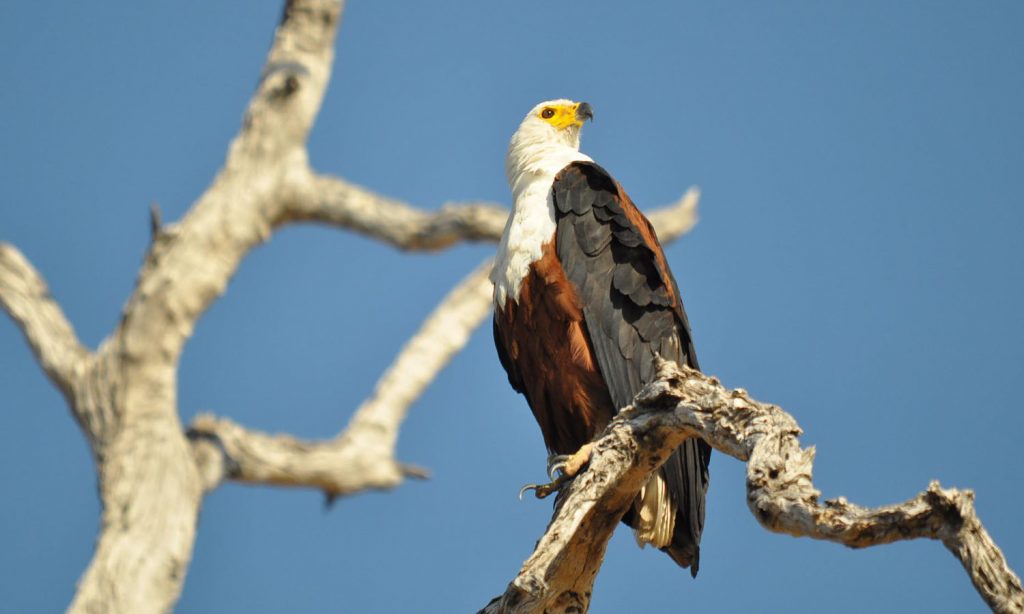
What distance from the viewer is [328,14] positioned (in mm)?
11914

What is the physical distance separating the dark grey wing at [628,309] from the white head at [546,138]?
57cm

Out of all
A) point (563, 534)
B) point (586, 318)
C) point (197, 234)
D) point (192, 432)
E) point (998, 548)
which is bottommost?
point (998, 548)

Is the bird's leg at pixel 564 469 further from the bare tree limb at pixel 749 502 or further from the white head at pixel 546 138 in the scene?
the white head at pixel 546 138

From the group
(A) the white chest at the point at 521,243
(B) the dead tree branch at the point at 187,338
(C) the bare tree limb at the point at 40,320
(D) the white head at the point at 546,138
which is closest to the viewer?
(A) the white chest at the point at 521,243

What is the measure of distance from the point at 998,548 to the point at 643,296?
2748 mm

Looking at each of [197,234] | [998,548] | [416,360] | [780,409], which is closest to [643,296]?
[780,409]

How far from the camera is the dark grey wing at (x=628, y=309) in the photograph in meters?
5.55

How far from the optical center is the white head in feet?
21.5

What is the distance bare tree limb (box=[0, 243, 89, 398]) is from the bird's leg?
6.70 m

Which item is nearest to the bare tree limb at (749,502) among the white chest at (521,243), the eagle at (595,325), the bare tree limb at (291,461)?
the eagle at (595,325)

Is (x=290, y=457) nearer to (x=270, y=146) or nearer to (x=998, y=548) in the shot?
(x=270, y=146)

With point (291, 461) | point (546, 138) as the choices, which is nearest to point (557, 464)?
point (546, 138)

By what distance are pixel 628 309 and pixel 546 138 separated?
4.85 feet

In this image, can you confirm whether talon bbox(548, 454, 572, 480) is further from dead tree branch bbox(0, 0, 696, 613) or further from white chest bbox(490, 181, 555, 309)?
dead tree branch bbox(0, 0, 696, 613)
